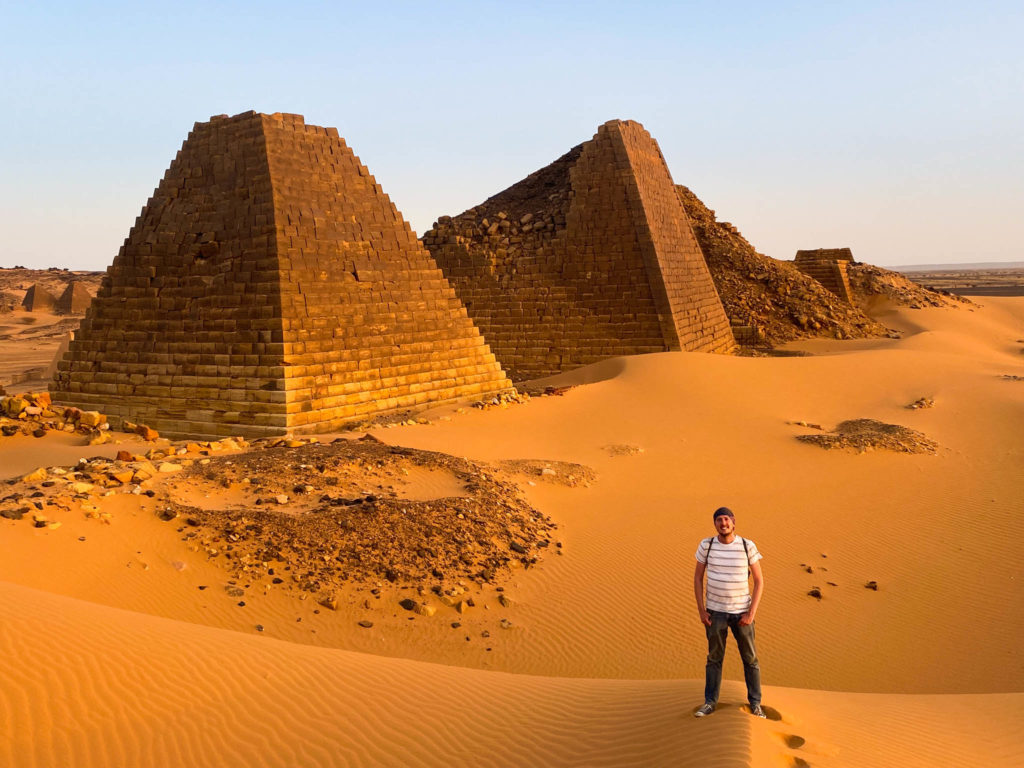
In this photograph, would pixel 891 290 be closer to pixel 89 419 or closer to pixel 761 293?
pixel 761 293

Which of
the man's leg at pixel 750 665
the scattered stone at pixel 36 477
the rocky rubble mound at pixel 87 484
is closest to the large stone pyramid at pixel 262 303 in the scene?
the rocky rubble mound at pixel 87 484

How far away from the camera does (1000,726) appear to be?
402cm

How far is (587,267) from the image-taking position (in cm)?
1727

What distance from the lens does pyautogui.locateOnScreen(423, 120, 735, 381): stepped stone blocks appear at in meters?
16.8

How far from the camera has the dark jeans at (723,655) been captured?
3.68 metres

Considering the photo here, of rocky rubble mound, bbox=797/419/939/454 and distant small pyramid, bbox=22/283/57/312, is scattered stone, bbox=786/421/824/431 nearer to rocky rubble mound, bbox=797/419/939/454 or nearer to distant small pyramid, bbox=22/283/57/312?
rocky rubble mound, bbox=797/419/939/454

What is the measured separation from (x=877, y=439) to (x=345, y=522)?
7.83 metres

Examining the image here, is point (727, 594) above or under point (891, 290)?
under

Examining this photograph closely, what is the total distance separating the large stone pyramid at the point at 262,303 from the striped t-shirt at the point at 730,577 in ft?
25.3

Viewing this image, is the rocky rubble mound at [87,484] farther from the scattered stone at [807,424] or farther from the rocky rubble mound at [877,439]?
the scattered stone at [807,424]

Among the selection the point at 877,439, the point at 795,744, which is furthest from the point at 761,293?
the point at 795,744

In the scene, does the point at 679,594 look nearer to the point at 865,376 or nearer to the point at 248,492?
the point at 248,492

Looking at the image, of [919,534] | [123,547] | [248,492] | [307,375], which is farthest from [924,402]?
[123,547]

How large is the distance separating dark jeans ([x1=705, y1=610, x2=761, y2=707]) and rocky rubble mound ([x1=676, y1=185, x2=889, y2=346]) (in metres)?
21.3
